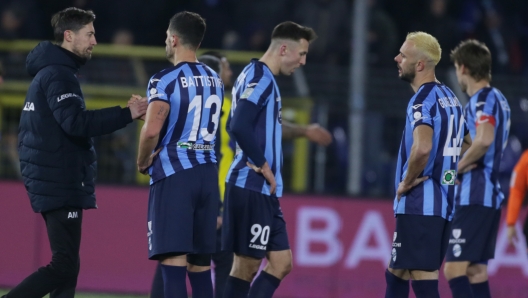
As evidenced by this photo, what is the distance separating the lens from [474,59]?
705 cm

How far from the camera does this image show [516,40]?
12727 mm

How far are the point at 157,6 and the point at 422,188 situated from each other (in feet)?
25.7

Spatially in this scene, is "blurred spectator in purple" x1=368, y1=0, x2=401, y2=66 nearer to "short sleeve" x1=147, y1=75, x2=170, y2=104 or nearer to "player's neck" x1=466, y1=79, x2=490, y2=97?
"player's neck" x1=466, y1=79, x2=490, y2=97

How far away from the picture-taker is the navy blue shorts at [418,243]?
5.85m

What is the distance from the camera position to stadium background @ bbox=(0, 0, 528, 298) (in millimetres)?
9281

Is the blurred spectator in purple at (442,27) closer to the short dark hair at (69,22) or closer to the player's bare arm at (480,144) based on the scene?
the player's bare arm at (480,144)

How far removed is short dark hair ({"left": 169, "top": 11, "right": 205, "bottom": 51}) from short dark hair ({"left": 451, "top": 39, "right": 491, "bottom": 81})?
2.32 meters

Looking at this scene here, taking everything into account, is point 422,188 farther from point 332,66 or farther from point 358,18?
point 332,66

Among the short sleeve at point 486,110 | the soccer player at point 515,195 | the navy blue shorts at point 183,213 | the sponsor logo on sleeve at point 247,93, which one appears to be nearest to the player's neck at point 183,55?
the sponsor logo on sleeve at point 247,93

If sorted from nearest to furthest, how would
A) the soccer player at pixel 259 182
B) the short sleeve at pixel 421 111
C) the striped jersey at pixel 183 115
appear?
the striped jersey at pixel 183 115
the short sleeve at pixel 421 111
the soccer player at pixel 259 182

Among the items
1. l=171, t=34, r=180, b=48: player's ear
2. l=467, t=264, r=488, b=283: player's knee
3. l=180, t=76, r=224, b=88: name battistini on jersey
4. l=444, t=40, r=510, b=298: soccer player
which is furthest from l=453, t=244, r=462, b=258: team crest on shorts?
l=171, t=34, r=180, b=48: player's ear

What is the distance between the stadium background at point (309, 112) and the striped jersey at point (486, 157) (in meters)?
2.32

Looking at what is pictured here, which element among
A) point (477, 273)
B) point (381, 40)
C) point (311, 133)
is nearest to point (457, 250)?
point (477, 273)

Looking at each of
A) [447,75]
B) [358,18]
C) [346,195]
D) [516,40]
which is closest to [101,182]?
[346,195]
